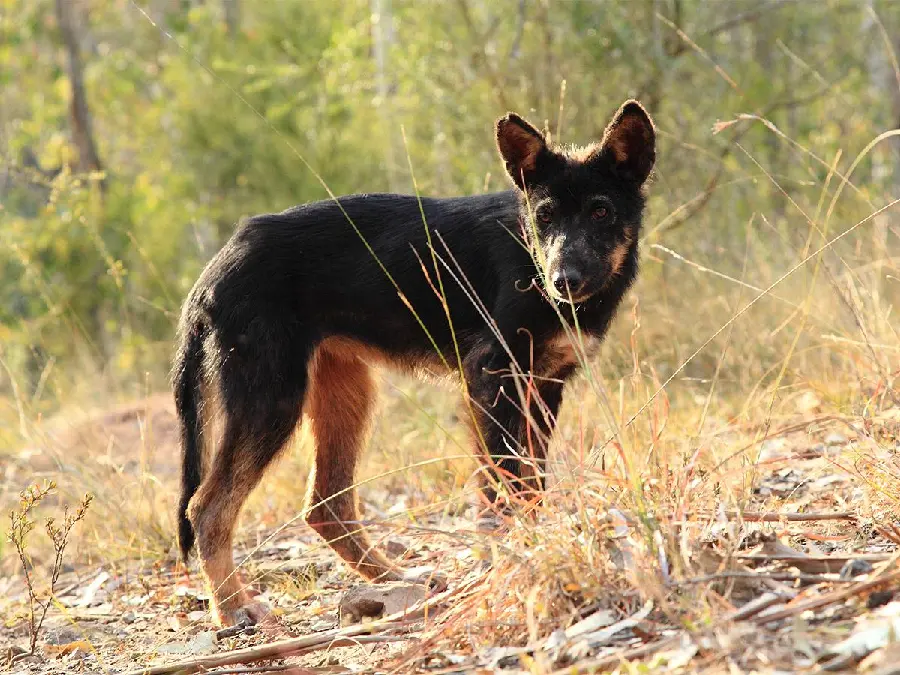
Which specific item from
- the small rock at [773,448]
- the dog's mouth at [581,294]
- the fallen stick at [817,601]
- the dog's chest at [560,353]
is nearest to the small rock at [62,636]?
the dog's chest at [560,353]

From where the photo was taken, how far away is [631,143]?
4586 millimetres

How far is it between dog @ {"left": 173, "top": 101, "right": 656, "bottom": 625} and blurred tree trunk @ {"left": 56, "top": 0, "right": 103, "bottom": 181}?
13494 millimetres

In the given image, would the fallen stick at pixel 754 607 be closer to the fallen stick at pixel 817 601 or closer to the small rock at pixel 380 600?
the fallen stick at pixel 817 601

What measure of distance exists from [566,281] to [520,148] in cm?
78

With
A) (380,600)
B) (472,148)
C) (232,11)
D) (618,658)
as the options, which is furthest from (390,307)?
(232,11)

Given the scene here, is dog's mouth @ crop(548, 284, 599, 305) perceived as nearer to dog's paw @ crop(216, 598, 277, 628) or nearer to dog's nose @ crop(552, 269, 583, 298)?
dog's nose @ crop(552, 269, 583, 298)

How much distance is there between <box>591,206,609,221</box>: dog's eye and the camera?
4594mm

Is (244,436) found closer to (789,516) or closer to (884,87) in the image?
(789,516)

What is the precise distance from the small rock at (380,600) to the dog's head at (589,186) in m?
1.45

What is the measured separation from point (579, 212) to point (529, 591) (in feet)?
6.91

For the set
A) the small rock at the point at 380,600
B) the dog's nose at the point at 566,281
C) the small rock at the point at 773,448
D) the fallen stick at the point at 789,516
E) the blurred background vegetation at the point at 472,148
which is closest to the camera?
the fallen stick at the point at 789,516

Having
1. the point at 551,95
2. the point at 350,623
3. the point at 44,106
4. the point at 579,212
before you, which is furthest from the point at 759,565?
the point at 44,106

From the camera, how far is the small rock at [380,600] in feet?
12.4

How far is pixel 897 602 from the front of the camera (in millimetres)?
2664
